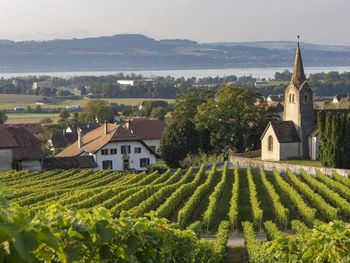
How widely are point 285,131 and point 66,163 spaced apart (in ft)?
→ 64.3

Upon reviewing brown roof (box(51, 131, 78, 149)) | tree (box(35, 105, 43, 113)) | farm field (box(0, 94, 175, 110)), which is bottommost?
brown roof (box(51, 131, 78, 149))

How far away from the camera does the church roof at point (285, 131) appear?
193 feet

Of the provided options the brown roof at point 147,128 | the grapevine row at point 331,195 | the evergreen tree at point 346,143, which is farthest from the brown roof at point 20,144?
the brown roof at point 147,128

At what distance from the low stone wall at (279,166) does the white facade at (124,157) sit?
28.1 ft

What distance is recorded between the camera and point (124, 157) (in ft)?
205

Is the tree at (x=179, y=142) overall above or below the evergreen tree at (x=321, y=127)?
below

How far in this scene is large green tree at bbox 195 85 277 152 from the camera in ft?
211

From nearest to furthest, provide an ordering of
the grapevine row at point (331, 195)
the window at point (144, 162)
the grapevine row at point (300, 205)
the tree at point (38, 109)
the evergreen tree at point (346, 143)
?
the grapevine row at point (300, 205) → the grapevine row at point (331, 195) → the evergreen tree at point (346, 143) → the window at point (144, 162) → the tree at point (38, 109)

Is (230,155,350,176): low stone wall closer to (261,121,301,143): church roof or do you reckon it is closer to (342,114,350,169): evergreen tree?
(342,114,350,169): evergreen tree

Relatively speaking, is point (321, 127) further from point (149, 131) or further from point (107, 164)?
point (149, 131)

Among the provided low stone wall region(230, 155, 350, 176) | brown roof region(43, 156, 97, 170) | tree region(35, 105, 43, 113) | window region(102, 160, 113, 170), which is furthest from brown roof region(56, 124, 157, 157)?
tree region(35, 105, 43, 113)

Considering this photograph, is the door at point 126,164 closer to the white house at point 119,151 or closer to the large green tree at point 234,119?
the white house at point 119,151

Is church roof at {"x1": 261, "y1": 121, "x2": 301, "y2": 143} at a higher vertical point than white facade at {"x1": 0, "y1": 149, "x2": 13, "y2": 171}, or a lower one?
higher

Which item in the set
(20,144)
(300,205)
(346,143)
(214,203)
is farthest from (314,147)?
(300,205)
